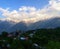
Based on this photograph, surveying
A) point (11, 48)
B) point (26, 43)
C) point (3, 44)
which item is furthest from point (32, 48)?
point (3, 44)

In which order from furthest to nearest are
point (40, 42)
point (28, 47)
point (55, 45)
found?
point (40, 42) < point (55, 45) < point (28, 47)

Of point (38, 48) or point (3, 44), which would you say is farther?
point (3, 44)

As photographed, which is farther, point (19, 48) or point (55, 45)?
point (55, 45)

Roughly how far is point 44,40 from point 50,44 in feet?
12.8

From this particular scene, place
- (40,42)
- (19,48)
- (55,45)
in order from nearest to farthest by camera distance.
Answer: (19,48) → (55,45) → (40,42)

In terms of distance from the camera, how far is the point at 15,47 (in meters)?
36.1

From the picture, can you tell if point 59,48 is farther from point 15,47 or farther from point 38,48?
point 15,47

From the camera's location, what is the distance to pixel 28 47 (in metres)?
37.9

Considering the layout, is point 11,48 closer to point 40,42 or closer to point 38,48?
point 38,48

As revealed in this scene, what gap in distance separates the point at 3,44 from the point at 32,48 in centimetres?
725

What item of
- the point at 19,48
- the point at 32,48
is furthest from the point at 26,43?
the point at 19,48

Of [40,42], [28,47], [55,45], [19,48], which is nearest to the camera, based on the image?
[19,48]

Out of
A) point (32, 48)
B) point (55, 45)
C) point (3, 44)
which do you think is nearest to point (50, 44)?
point (55, 45)

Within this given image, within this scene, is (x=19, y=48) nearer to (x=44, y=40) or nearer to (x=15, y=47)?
(x=15, y=47)
